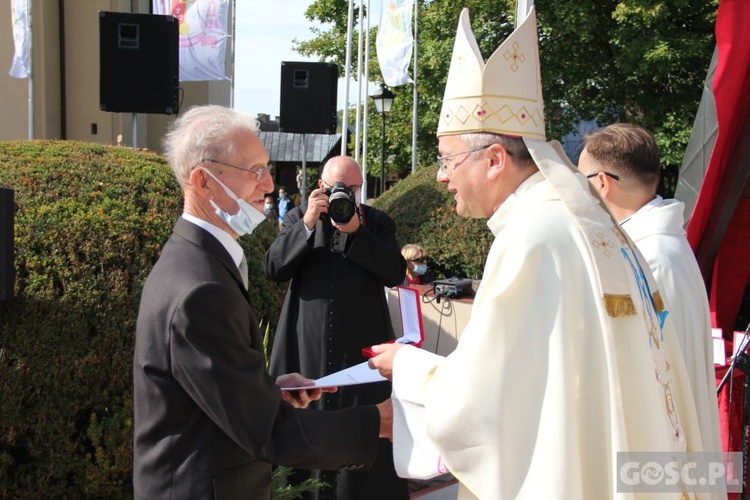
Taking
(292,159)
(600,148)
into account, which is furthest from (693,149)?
(292,159)

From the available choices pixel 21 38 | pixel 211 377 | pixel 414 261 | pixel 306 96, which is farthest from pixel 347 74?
pixel 211 377

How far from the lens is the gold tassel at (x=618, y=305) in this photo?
6.44ft

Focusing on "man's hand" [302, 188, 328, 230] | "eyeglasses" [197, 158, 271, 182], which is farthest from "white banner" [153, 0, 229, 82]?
"eyeglasses" [197, 158, 271, 182]

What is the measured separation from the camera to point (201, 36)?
1521 centimetres

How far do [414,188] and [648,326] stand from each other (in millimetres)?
5888

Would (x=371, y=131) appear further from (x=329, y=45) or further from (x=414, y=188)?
(x=414, y=188)

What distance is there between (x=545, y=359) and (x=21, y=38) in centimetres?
1526

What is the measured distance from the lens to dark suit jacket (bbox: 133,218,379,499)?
1974 mm

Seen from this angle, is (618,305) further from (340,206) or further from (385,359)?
(340,206)

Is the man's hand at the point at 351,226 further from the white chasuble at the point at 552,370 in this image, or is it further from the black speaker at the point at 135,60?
the black speaker at the point at 135,60

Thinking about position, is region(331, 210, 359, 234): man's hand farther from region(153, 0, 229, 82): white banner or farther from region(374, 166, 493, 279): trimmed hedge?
region(153, 0, 229, 82): white banner

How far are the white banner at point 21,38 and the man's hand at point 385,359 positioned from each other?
1439 centimetres

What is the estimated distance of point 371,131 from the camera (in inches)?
1065

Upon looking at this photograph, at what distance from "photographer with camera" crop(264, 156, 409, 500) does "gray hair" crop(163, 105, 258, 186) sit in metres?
1.84
